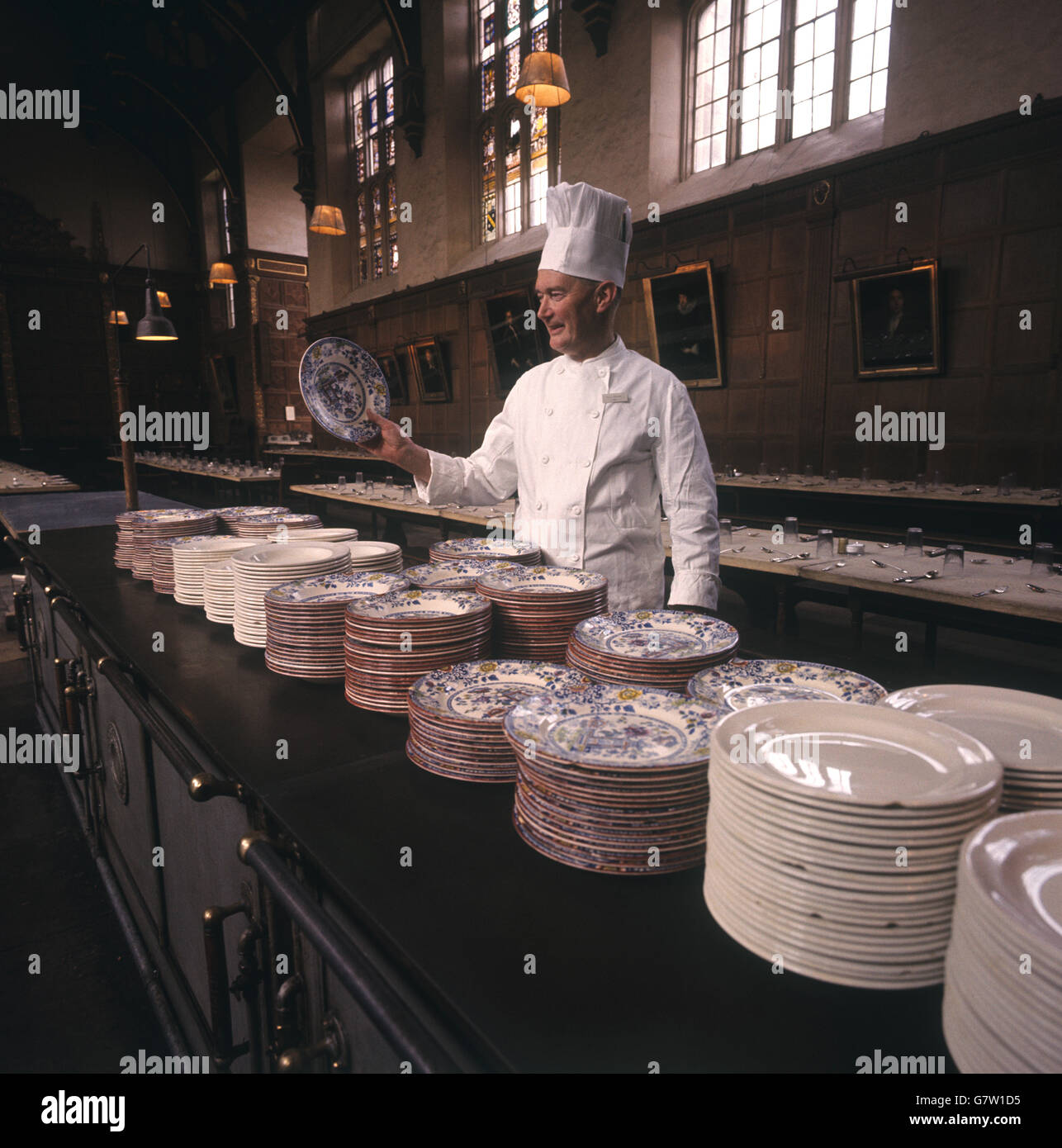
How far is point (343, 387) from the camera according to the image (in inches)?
78.4

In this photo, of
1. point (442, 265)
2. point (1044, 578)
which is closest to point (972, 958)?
point (1044, 578)

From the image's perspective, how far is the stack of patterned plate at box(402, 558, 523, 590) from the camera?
1.83m

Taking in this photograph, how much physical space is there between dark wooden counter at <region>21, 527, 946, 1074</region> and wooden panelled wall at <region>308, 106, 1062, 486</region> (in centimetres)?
649

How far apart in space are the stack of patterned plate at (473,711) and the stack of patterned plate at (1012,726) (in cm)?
52

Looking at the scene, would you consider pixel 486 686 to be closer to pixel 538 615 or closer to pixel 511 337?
pixel 538 615

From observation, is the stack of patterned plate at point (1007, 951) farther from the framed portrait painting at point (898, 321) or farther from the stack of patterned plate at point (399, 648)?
the framed portrait painting at point (898, 321)

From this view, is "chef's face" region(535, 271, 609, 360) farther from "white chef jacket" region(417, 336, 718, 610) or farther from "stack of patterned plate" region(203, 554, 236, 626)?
"stack of patterned plate" region(203, 554, 236, 626)

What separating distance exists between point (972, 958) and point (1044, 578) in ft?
11.8

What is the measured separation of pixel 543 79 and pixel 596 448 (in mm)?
5564

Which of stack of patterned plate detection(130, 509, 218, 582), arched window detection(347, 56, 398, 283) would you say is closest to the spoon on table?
stack of patterned plate detection(130, 509, 218, 582)

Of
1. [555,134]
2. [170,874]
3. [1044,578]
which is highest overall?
[555,134]

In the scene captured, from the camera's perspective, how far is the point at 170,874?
1962mm

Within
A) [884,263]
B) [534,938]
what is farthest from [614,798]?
[884,263]

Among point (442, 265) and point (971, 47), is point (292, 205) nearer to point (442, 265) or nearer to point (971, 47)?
point (442, 265)
